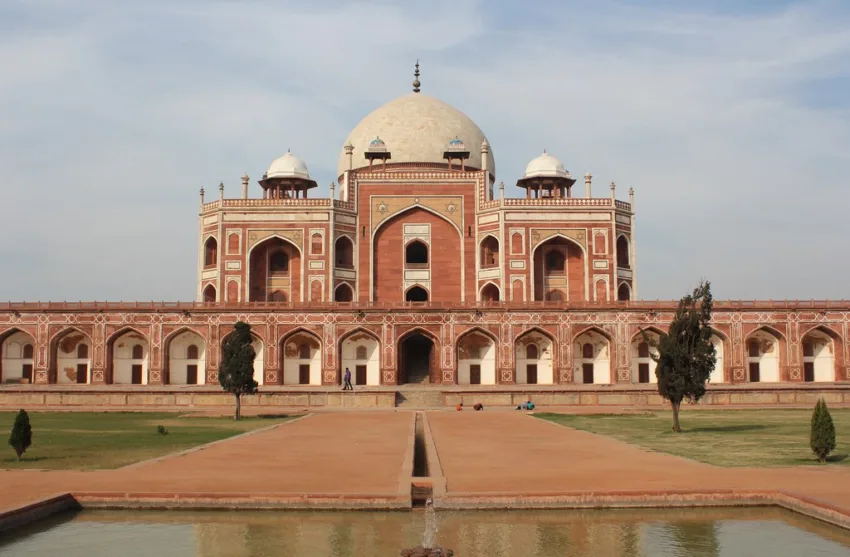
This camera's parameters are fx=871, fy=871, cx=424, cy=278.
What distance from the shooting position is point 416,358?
113 feet

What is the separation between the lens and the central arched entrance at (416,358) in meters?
32.8

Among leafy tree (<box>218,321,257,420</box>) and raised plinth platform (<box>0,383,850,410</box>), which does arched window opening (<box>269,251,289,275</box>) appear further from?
leafy tree (<box>218,321,257,420</box>)

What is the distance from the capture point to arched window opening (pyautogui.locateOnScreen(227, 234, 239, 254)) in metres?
36.6

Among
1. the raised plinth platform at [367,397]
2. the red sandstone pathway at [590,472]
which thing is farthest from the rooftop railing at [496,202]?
the red sandstone pathway at [590,472]

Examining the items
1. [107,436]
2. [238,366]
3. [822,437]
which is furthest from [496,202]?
[822,437]

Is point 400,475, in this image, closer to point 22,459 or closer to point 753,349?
point 22,459

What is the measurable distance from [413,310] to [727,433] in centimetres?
1689

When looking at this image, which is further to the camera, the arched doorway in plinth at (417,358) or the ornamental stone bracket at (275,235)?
the ornamental stone bracket at (275,235)

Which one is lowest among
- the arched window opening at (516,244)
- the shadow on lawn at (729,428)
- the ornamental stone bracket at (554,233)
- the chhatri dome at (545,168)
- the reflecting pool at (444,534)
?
the reflecting pool at (444,534)

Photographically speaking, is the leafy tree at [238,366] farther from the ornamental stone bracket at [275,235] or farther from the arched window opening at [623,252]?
the arched window opening at [623,252]

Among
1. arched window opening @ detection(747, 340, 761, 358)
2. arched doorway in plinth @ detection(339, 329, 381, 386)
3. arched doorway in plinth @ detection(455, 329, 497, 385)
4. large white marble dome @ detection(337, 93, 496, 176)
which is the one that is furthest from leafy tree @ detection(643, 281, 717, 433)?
large white marble dome @ detection(337, 93, 496, 176)

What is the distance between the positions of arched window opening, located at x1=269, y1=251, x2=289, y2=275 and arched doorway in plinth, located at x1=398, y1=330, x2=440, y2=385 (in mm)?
6831

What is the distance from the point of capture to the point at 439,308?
32.0 meters

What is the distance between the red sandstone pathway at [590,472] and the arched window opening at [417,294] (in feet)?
73.4
